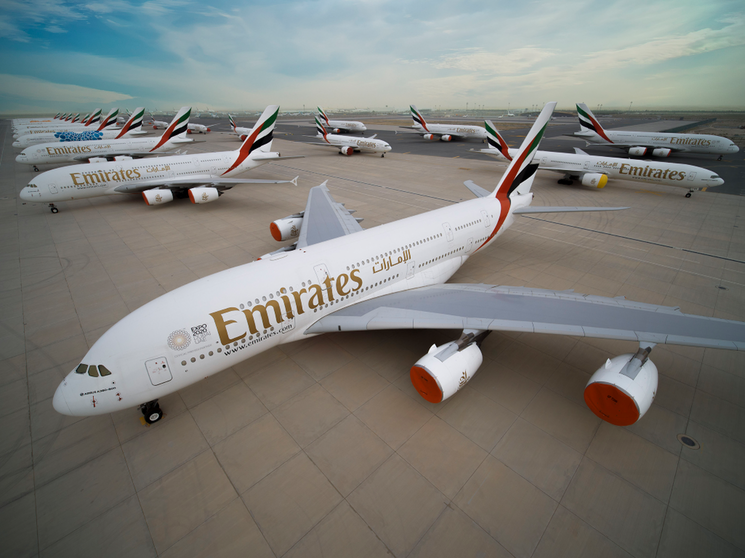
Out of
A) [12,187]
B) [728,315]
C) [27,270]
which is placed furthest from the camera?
[12,187]

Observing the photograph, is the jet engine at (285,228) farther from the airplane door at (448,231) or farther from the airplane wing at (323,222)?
the airplane door at (448,231)

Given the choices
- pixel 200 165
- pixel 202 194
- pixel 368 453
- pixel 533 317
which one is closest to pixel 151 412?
pixel 368 453

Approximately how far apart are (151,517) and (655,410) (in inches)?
508

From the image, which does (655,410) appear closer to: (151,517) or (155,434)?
(151,517)

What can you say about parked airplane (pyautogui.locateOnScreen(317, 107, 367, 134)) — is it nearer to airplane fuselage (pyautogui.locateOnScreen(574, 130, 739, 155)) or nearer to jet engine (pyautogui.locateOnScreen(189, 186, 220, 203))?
airplane fuselage (pyautogui.locateOnScreen(574, 130, 739, 155))

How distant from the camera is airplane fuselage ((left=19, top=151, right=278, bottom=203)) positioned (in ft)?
75.4

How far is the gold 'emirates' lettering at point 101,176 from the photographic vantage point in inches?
934

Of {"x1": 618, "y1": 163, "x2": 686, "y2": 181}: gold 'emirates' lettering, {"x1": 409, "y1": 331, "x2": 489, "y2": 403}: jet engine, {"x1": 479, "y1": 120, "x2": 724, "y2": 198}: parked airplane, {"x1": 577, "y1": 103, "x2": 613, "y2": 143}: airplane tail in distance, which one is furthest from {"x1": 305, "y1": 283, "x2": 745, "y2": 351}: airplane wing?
{"x1": 577, "y1": 103, "x2": 613, "y2": 143}: airplane tail in distance

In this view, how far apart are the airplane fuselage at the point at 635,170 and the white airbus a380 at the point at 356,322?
25903mm

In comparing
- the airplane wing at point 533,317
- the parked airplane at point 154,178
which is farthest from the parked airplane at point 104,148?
the airplane wing at point 533,317

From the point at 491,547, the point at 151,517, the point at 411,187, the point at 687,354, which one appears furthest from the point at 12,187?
the point at 687,354

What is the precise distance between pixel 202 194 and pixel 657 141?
60.2 m

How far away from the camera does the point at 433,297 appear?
1080 centimetres

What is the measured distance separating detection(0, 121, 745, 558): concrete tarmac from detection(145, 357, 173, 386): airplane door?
5.75 feet
